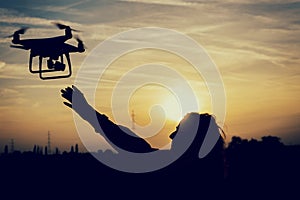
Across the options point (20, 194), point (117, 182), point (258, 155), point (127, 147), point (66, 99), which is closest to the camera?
point (66, 99)

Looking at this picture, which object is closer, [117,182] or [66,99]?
[66,99]

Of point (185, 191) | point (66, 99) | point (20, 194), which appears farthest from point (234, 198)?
point (20, 194)

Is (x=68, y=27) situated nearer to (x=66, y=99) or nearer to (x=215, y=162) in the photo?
(x=66, y=99)

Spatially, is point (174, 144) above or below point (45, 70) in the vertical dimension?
below

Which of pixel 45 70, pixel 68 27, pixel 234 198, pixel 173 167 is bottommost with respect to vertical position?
pixel 234 198

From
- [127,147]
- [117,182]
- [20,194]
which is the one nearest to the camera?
[127,147]

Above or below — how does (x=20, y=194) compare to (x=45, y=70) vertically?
below

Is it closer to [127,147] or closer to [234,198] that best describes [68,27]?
[127,147]

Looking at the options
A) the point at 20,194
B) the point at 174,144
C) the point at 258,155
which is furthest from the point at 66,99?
the point at 258,155

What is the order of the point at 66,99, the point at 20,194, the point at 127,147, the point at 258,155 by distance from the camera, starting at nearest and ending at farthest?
the point at 66,99
the point at 127,147
the point at 20,194
the point at 258,155
